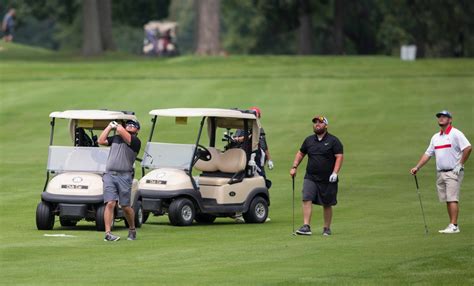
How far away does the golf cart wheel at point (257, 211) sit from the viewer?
21750 mm

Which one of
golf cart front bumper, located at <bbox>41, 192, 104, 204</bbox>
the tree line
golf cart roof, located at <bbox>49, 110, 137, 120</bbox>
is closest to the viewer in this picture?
golf cart front bumper, located at <bbox>41, 192, 104, 204</bbox>

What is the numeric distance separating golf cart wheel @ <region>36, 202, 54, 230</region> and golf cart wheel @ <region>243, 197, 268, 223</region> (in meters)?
Answer: 3.15

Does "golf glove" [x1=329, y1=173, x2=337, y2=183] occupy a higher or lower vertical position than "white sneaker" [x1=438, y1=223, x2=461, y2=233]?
higher

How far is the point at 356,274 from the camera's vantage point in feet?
49.9

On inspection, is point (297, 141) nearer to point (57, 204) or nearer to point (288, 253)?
point (57, 204)

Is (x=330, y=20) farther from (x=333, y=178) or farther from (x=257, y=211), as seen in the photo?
(x=333, y=178)

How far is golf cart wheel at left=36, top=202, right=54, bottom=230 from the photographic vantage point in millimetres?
20047

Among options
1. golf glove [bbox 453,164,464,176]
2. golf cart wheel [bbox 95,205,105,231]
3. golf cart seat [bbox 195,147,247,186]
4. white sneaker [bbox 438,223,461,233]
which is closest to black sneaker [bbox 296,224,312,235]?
white sneaker [bbox 438,223,461,233]

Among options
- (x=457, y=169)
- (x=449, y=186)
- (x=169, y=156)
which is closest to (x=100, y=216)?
(x=169, y=156)

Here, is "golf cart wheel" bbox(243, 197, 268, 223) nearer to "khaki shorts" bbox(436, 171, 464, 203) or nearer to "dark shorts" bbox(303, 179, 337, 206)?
"dark shorts" bbox(303, 179, 337, 206)

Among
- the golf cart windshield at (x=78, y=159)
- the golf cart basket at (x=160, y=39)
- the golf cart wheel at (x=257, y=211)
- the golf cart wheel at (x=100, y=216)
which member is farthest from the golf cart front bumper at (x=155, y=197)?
the golf cart basket at (x=160, y=39)

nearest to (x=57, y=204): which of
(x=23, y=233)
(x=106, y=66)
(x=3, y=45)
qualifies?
(x=23, y=233)

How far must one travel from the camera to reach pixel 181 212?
20.9 m

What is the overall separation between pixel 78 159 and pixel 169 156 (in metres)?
1.44
